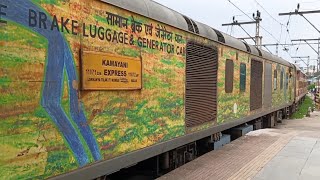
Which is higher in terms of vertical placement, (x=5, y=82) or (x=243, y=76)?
(x=243, y=76)

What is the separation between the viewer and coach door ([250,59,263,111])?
34.8 ft

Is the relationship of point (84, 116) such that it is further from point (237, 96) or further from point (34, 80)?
point (237, 96)

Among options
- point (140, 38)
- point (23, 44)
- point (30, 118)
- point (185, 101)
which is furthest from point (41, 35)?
point (185, 101)

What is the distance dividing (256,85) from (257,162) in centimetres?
470

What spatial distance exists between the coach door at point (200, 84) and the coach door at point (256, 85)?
368cm

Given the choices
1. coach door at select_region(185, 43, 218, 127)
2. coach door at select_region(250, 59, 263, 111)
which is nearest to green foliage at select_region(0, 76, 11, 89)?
coach door at select_region(185, 43, 218, 127)

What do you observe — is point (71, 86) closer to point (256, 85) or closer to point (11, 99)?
point (11, 99)

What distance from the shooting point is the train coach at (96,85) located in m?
2.65

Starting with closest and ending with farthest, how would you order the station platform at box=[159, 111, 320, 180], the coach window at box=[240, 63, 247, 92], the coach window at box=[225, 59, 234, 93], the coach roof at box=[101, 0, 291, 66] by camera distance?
the coach roof at box=[101, 0, 291, 66] → the station platform at box=[159, 111, 320, 180] → the coach window at box=[225, 59, 234, 93] → the coach window at box=[240, 63, 247, 92]

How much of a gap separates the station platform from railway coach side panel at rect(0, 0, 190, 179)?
1638 millimetres

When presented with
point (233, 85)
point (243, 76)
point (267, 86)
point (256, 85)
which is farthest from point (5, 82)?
point (267, 86)

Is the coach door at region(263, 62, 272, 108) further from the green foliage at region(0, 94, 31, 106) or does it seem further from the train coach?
the green foliage at region(0, 94, 31, 106)

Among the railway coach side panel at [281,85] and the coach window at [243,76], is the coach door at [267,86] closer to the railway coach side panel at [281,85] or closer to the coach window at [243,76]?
the railway coach side panel at [281,85]

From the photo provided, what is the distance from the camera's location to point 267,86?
42.2ft
